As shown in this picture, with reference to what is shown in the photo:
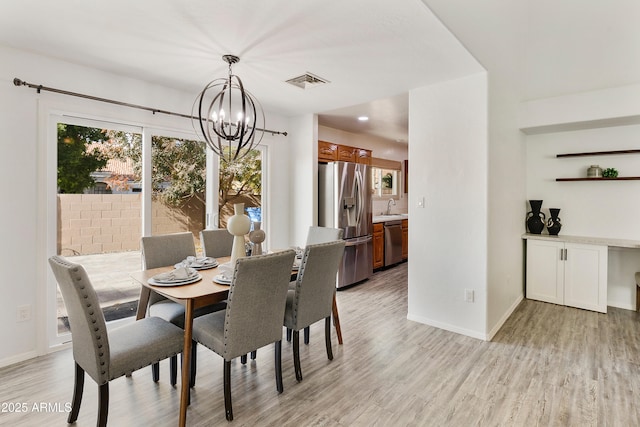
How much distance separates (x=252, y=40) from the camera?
93.7 inches

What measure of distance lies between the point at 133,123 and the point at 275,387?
273 cm

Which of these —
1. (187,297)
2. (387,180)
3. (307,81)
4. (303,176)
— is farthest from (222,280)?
(387,180)

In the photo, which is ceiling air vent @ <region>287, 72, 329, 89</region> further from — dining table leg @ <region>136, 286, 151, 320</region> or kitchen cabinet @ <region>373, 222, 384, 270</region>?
kitchen cabinet @ <region>373, 222, 384, 270</region>

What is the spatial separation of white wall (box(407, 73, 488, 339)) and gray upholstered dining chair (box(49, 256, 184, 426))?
2.41 m

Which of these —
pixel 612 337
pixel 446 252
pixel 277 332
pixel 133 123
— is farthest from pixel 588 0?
pixel 133 123

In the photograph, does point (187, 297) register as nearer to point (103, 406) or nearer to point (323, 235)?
point (103, 406)

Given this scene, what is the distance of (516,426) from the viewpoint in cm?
189

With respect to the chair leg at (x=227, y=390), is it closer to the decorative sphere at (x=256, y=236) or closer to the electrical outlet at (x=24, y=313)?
the decorative sphere at (x=256, y=236)

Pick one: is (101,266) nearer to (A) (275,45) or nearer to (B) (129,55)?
(B) (129,55)

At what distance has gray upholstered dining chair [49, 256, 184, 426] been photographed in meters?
1.64

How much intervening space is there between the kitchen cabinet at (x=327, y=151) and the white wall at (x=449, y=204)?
163cm

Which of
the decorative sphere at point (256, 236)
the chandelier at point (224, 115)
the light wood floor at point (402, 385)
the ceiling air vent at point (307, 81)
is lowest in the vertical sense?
the light wood floor at point (402, 385)

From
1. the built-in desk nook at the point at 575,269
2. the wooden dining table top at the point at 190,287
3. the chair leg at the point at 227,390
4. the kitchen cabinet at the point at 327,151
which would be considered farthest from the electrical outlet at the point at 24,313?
the built-in desk nook at the point at 575,269

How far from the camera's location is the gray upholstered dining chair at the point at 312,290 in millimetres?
2346
